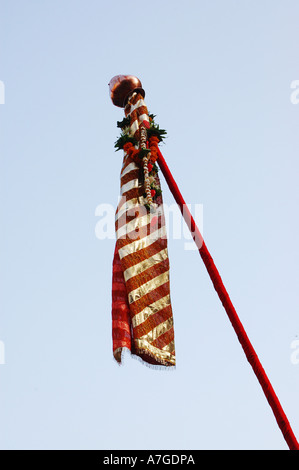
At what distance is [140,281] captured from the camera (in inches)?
421

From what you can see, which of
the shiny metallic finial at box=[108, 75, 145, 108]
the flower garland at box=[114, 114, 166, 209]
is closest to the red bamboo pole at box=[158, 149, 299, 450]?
the flower garland at box=[114, 114, 166, 209]

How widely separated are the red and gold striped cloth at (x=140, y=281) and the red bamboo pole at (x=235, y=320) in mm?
432

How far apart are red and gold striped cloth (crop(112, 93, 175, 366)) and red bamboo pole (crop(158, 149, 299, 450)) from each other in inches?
17.0

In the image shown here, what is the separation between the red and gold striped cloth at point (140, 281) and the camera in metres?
10.2

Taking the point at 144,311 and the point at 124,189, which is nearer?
the point at 144,311

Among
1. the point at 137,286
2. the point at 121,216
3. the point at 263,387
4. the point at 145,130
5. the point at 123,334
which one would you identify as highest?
the point at 145,130

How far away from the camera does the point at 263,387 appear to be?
9453 millimetres

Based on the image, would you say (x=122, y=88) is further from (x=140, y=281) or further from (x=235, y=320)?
(x=235, y=320)

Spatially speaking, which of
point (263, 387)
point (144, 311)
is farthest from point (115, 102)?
point (263, 387)

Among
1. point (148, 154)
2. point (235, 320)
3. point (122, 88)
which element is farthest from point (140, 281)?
point (122, 88)

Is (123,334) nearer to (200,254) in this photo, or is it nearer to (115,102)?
(200,254)

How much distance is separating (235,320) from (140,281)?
160 cm
